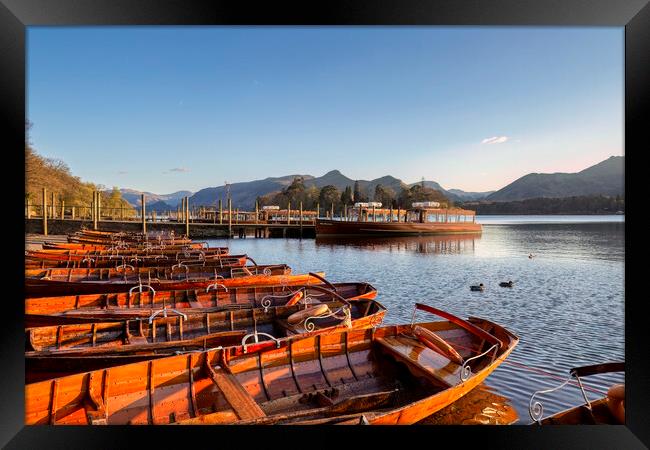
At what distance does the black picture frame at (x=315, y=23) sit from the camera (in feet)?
10.2

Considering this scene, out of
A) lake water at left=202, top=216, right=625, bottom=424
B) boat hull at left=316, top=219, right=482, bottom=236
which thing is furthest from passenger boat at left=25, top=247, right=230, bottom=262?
boat hull at left=316, top=219, right=482, bottom=236

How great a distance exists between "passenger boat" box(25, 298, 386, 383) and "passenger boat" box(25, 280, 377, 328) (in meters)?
0.34

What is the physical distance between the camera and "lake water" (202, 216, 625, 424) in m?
6.55

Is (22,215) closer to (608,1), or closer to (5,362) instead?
(5,362)

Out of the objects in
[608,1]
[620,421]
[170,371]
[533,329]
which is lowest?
[533,329]

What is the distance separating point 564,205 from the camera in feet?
235

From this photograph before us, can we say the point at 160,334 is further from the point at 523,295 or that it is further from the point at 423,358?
the point at 523,295

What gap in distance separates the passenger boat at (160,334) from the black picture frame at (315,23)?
95 centimetres

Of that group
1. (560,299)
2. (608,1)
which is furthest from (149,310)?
(560,299)

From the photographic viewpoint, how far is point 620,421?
11.6ft

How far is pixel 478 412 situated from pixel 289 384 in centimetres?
254

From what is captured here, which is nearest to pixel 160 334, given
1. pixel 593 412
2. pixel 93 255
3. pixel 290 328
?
pixel 290 328

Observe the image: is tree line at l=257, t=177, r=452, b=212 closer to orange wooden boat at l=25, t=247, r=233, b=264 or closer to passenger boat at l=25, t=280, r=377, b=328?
orange wooden boat at l=25, t=247, r=233, b=264

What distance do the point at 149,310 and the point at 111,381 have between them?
2.94 meters
